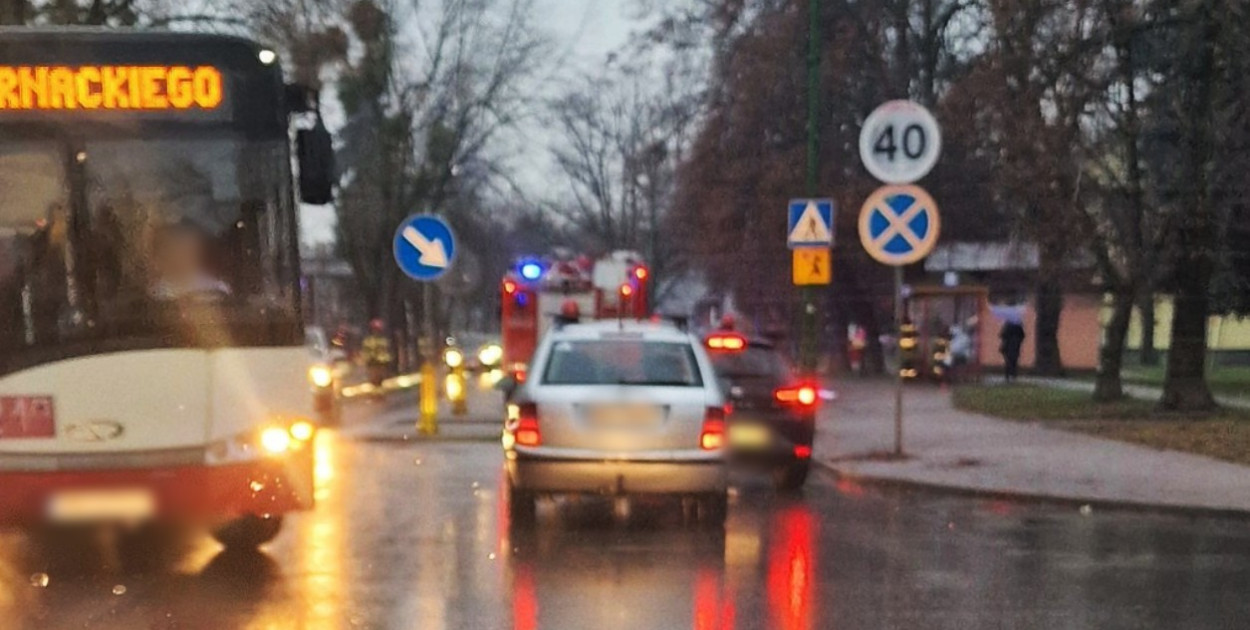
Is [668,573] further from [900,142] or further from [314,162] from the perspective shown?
[900,142]

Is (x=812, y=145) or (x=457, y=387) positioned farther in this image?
(x=457, y=387)

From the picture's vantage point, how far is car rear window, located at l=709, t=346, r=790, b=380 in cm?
1423

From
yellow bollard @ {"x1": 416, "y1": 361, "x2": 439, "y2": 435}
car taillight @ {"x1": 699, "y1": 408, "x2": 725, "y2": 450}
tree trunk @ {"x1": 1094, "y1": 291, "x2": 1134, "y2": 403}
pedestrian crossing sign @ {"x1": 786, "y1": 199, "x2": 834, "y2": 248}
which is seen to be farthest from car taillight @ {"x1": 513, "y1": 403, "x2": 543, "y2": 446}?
tree trunk @ {"x1": 1094, "y1": 291, "x2": 1134, "y2": 403}

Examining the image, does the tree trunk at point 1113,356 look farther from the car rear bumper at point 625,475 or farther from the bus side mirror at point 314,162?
the bus side mirror at point 314,162

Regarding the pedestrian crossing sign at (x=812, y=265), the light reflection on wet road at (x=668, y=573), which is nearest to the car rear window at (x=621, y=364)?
the light reflection on wet road at (x=668, y=573)

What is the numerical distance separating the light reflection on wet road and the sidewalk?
0.63 metres

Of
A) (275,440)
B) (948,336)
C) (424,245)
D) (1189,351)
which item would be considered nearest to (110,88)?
(275,440)

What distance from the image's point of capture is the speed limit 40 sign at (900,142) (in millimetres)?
15656

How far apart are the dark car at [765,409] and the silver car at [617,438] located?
2.64 meters

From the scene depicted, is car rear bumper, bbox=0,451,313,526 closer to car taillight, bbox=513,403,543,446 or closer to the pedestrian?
car taillight, bbox=513,403,543,446

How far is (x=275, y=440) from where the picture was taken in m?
9.02

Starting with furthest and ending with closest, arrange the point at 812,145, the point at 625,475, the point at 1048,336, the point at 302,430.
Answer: the point at 1048,336, the point at 812,145, the point at 625,475, the point at 302,430

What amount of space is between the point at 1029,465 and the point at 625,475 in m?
6.15

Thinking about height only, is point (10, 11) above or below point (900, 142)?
above
